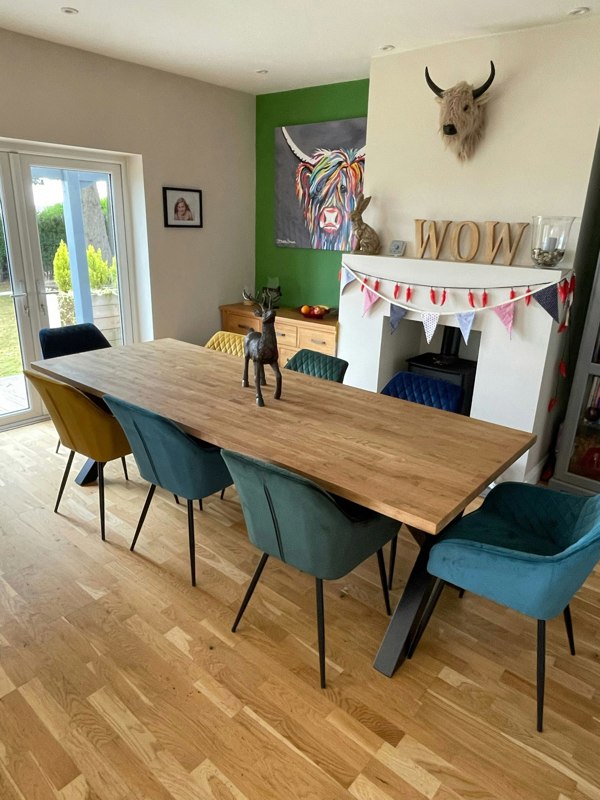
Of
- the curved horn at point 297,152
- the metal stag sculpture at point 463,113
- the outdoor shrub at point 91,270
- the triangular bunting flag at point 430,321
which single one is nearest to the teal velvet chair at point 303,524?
the triangular bunting flag at point 430,321

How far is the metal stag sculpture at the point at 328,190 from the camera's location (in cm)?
421

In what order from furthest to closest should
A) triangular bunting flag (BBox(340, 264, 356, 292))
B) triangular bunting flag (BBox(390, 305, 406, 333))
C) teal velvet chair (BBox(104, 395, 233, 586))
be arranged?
triangular bunting flag (BBox(340, 264, 356, 292))
triangular bunting flag (BBox(390, 305, 406, 333))
teal velvet chair (BBox(104, 395, 233, 586))

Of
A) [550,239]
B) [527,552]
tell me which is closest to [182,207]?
[550,239]

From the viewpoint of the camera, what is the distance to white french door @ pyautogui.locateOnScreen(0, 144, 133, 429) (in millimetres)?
3699

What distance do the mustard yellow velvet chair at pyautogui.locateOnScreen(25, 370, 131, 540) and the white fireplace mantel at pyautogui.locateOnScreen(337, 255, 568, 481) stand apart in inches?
76.9

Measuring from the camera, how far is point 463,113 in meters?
3.11

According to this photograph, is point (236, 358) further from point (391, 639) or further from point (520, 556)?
point (520, 556)

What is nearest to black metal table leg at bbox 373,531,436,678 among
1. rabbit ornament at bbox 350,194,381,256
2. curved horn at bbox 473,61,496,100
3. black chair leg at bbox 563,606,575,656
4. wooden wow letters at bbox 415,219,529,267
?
black chair leg at bbox 563,606,575,656

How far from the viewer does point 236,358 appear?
3.19m

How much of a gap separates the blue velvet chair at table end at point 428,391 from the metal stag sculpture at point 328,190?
1.82 meters

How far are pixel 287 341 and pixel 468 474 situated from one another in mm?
2800

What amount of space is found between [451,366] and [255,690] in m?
2.55

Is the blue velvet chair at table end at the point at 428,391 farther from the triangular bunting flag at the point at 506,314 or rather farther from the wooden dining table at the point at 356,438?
the triangular bunting flag at the point at 506,314

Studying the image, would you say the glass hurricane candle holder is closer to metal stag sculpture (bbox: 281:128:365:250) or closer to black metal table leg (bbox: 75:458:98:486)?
metal stag sculpture (bbox: 281:128:365:250)
